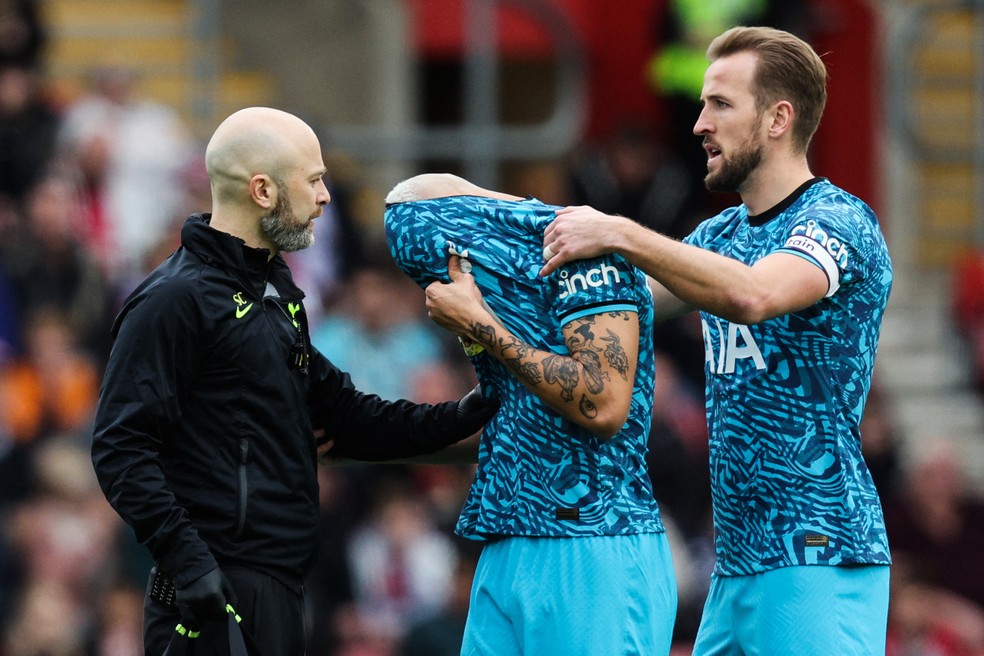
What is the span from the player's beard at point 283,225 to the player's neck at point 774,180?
1114 mm

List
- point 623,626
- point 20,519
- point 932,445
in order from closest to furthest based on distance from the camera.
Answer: point 623,626
point 20,519
point 932,445

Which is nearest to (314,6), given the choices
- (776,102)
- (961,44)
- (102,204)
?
(102,204)

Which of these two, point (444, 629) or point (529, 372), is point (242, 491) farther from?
point (444, 629)

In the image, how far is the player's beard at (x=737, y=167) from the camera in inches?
171

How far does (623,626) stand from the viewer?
400 cm

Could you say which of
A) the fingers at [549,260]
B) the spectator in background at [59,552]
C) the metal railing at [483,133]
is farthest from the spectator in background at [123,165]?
the fingers at [549,260]

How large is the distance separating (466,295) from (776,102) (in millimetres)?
937

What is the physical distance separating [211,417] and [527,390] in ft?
2.44

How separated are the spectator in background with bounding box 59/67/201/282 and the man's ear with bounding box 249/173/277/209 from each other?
16.0 ft

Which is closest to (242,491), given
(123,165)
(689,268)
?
(689,268)

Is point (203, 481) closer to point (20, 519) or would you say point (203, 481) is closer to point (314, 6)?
point (20, 519)

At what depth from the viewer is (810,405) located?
13.9ft

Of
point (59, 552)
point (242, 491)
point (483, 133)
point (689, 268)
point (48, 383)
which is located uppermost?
point (689, 268)

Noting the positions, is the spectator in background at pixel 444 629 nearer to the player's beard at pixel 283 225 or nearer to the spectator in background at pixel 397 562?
the spectator in background at pixel 397 562
